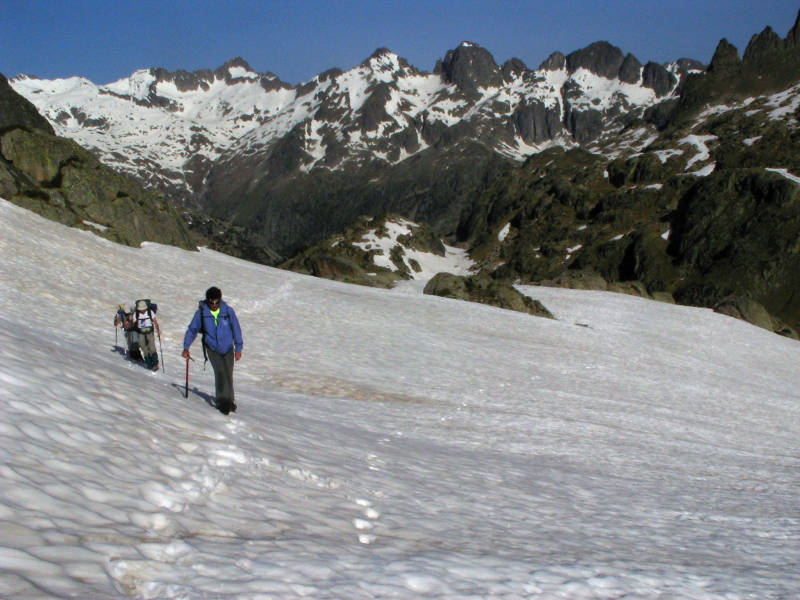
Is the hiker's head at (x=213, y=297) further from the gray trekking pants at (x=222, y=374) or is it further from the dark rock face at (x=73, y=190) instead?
the dark rock face at (x=73, y=190)

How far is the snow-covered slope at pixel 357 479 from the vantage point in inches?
219

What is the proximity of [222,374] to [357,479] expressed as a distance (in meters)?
3.88

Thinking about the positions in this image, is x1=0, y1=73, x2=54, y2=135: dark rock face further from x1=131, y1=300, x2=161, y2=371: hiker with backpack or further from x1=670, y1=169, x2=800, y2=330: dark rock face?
x1=670, y1=169, x2=800, y2=330: dark rock face

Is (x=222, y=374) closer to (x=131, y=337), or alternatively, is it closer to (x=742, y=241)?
(x=131, y=337)

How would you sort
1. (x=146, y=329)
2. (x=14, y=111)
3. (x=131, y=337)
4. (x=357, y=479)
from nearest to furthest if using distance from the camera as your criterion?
(x=357, y=479) < (x=146, y=329) < (x=131, y=337) < (x=14, y=111)

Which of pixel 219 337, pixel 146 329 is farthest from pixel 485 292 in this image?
pixel 219 337

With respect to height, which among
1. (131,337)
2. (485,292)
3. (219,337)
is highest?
(485,292)

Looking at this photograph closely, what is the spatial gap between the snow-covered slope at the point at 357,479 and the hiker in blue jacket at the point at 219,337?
0.47m

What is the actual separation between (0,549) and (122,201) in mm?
48820

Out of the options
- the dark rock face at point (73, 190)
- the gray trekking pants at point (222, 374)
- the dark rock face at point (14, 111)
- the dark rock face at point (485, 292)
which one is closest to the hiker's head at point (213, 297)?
the gray trekking pants at point (222, 374)

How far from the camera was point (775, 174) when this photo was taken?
147500 millimetres

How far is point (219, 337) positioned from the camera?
39.4 feet

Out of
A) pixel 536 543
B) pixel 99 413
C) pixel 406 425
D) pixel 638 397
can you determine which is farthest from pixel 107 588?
pixel 638 397

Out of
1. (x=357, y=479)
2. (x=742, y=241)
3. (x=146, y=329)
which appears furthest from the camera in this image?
(x=742, y=241)
